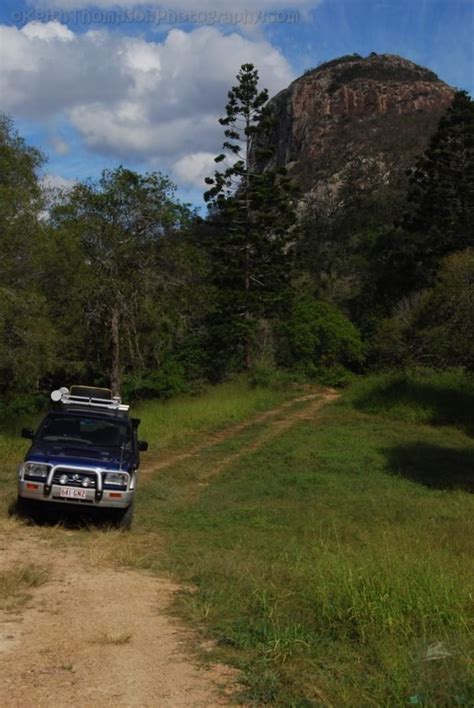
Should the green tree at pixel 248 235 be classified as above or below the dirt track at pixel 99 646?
above

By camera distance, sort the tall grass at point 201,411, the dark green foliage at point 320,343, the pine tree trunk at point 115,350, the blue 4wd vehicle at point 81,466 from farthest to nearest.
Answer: the dark green foliage at point 320,343
the pine tree trunk at point 115,350
the tall grass at point 201,411
the blue 4wd vehicle at point 81,466

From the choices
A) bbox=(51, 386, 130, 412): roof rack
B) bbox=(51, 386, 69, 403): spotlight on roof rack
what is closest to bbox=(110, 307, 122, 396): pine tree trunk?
bbox=(51, 386, 130, 412): roof rack

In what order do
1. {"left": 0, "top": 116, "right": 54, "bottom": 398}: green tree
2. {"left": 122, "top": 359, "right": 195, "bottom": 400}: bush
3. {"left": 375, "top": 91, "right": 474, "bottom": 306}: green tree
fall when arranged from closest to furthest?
{"left": 0, "top": 116, "right": 54, "bottom": 398}: green tree, {"left": 122, "top": 359, "right": 195, "bottom": 400}: bush, {"left": 375, "top": 91, "right": 474, "bottom": 306}: green tree

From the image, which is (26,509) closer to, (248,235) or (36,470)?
(36,470)

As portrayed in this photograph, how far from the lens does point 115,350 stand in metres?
23.1

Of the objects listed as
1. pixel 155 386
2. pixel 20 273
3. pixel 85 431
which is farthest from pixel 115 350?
pixel 85 431

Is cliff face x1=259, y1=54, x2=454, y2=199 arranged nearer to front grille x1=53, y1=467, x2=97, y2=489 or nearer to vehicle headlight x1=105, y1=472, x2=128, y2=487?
vehicle headlight x1=105, y1=472, x2=128, y2=487

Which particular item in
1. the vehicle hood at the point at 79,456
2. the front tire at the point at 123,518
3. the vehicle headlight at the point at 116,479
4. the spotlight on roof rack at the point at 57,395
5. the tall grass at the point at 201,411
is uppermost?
the spotlight on roof rack at the point at 57,395

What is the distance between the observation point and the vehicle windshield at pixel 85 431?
10.0 m

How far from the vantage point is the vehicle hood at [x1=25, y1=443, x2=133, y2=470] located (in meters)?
8.96

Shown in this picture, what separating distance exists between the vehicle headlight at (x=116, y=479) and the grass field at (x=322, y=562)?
0.67m

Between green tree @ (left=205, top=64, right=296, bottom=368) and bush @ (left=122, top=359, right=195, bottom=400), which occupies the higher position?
green tree @ (left=205, top=64, right=296, bottom=368)

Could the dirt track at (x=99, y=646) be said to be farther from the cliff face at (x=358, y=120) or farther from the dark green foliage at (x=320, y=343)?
the cliff face at (x=358, y=120)

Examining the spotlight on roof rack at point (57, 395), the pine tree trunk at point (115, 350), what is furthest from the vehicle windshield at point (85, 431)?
the pine tree trunk at point (115, 350)
